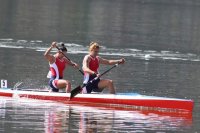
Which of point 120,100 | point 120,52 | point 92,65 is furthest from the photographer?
point 120,52

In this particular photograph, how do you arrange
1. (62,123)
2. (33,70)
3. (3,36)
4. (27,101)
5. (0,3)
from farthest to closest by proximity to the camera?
(0,3) < (3,36) < (33,70) < (27,101) < (62,123)

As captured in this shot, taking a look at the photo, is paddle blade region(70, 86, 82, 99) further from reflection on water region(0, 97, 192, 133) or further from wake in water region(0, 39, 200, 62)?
wake in water region(0, 39, 200, 62)

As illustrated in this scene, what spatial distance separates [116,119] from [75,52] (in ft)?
70.0

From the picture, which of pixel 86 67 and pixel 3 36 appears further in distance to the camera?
pixel 3 36

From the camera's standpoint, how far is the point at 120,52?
1937 inches

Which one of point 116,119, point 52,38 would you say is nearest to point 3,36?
point 52,38

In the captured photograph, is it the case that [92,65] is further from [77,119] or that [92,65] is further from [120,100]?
[77,119]

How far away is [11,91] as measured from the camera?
29.0 metres

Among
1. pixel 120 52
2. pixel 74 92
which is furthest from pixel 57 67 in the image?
pixel 120 52

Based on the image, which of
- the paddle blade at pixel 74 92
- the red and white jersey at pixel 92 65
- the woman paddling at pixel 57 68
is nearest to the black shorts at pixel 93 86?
the red and white jersey at pixel 92 65

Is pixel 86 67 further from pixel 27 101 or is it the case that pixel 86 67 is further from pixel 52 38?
pixel 52 38

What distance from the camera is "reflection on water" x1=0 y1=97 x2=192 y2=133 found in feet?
78.6

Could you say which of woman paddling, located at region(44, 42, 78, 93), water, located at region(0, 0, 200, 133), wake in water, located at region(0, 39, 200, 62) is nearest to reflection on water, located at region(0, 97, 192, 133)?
water, located at region(0, 0, 200, 133)

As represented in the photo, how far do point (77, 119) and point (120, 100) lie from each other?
2980 mm
